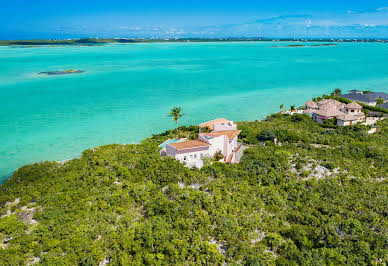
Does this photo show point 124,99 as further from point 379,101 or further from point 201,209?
point 379,101

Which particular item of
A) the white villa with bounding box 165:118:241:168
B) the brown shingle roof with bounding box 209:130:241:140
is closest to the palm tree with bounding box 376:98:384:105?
the brown shingle roof with bounding box 209:130:241:140

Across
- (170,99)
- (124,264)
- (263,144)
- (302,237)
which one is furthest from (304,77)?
(124,264)

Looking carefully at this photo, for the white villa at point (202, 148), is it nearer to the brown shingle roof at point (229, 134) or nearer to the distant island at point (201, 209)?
the brown shingle roof at point (229, 134)

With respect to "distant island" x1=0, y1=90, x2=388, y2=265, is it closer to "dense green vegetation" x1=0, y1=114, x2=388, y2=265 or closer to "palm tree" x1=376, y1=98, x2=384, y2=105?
"dense green vegetation" x1=0, y1=114, x2=388, y2=265

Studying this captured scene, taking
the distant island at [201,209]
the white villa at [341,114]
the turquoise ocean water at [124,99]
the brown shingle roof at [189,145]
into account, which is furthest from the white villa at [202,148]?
the white villa at [341,114]

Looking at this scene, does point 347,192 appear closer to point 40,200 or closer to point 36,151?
point 40,200

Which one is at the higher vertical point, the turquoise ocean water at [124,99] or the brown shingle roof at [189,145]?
the brown shingle roof at [189,145]

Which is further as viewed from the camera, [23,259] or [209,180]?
[209,180]

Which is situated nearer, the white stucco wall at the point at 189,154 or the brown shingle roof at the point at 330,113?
the white stucco wall at the point at 189,154
